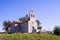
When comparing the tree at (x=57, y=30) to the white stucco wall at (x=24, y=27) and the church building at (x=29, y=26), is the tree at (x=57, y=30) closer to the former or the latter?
the church building at (x=29, y=26)

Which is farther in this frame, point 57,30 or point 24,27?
point 24,27

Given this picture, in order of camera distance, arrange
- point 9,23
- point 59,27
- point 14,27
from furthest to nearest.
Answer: point 9,23, point 14,27, point 59,27

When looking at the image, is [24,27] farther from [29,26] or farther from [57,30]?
[57,30]

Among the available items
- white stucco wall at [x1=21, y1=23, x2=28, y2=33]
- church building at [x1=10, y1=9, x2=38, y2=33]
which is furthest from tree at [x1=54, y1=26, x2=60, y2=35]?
white stucco wall at [x1=21, y1=23, x2=28, y2=33]

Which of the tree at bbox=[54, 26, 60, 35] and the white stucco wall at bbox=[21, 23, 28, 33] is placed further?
the white stucco wall at bbox=[21, 23, 28, 33]

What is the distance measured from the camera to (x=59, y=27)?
908 inches

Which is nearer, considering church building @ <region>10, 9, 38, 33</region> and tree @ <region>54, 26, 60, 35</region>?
tree @ <region>54, 26, 60, 35</region>

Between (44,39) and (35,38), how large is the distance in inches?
36.9

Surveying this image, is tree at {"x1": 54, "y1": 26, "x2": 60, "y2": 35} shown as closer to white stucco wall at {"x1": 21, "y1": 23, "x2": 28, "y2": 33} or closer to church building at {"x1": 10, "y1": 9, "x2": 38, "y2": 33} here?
church building at {"x1": 10, "y1": 9, "x2": 38, "y2": 33}

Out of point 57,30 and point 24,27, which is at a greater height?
point 24,27

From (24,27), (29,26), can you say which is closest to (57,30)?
(29,26)

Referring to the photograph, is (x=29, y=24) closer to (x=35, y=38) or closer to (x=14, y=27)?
(x=14, y=27)

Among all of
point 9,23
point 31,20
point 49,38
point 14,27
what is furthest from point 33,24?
point 49,38

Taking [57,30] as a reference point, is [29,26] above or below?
above
